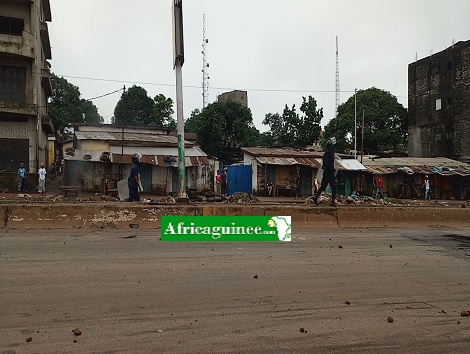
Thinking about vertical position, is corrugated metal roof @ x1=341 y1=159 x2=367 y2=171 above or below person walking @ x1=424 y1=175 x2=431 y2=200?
above

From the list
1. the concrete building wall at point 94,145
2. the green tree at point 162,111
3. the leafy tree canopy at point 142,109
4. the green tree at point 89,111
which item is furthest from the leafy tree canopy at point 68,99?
the concrete building wall at point 94,145

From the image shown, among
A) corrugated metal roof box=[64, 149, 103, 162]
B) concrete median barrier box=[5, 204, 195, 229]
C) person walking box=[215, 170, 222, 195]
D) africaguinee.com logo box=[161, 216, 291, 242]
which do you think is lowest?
africaguinee.com logo box=[161, 216, 291, 242]

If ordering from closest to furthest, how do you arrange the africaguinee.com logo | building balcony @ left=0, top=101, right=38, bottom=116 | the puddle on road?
the puddle on road < the africaguinee.com logo < building balcony @ left=0, top=101, right=38, bottom=116

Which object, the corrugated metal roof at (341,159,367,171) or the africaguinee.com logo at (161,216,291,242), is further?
the corrugated metal roof at (341,159,367,171)

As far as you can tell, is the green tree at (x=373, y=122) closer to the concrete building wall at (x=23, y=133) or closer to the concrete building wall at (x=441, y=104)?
the concrete building wall at (x=441, y=104)

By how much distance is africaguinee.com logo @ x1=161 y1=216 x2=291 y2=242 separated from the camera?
9.32 metres

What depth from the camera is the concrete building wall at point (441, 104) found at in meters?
38.9

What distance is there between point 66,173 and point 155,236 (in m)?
20.0

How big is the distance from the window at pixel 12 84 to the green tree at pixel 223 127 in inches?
693

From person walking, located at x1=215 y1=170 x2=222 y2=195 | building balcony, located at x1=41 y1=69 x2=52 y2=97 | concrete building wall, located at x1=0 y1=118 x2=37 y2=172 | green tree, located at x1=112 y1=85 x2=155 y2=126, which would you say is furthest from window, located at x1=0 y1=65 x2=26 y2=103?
green tree, located at x1=112 y1=85 x2=155 y2=126

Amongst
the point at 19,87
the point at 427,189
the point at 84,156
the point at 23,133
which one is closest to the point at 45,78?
the point at 19,87

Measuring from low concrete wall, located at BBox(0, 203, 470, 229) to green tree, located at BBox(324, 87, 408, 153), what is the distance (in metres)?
31.3

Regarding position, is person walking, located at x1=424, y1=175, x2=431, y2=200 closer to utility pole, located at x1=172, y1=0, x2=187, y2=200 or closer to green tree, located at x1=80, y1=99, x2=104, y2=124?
utility pole, located at x1=172, y1=0, x2=187, y2=200

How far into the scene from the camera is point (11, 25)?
1000 inches
